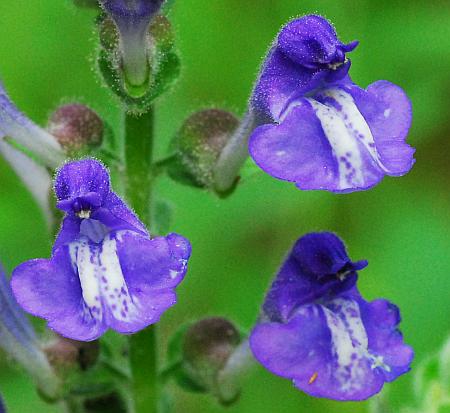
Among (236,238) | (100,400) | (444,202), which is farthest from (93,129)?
(444,202)

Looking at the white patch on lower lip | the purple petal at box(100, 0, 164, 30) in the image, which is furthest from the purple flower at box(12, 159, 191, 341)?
the purple petal at box(100, 0, 164, 30)

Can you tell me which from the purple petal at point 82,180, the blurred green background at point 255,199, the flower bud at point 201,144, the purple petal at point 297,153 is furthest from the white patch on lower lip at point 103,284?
the blurred green background at point 255,199

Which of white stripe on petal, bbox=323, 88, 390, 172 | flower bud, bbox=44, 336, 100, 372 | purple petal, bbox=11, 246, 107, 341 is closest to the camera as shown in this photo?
purple petal, bbox=11, 246, 107, 341

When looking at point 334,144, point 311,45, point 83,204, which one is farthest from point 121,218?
point 311,45

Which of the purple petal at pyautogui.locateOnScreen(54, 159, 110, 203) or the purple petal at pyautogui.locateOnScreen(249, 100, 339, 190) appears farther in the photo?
the purple petal at pyautogui.locateOnScreen(54, 159, 110, 203)

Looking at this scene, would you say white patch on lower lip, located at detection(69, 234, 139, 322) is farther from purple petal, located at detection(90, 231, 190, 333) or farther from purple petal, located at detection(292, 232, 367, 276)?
purple petal, located at detection(292, 232, 367, 276)

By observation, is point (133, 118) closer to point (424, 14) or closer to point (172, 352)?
point (172, 352)
